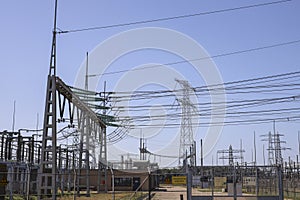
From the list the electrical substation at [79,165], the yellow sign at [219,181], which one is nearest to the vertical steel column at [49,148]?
the electrical substation at [79,165]

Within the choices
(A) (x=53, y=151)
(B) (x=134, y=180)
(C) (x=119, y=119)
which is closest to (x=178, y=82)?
(C) (x=119, y=119)

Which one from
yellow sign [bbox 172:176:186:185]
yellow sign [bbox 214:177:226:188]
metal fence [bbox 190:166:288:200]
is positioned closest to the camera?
metal fence [bbox 190:166:288:200]

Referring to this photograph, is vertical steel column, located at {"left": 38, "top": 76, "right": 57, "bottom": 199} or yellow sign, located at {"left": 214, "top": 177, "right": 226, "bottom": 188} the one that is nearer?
A: vertical steel column, located at {"left": 38, "top": 76, "right": 57, "bottom": 199}

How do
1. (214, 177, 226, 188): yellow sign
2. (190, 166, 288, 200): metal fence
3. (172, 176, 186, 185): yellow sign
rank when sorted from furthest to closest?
(214, 177, 226, 188): yellow sign < (172, 176, 186, 185): yellow sign < (190, 166, 288, 200): metal fence

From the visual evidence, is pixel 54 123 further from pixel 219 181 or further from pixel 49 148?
pixel 219 181

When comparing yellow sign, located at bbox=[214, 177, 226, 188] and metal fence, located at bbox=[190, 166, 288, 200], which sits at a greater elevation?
metal fence, located at bbox=[190, 166, 288, 200]

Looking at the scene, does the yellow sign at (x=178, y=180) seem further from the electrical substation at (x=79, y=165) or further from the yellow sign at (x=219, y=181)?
the yellow sign at (x=219, y=181)

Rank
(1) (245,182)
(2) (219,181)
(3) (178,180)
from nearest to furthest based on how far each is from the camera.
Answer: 1. (3) (178,180)
2. (1) (245,182)
3. (2) (219,181)

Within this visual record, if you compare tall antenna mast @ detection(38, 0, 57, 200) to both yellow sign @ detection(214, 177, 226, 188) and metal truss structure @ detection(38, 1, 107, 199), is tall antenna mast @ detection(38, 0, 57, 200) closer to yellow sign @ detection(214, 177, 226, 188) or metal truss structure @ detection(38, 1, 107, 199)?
metal truss structure @ detection(38, 1, 107, 199)

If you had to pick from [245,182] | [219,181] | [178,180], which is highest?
[178,180]

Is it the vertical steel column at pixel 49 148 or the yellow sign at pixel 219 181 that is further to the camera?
Answer: the yellow sign at pixel 219 181

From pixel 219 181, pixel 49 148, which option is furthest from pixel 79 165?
pixel 219 181

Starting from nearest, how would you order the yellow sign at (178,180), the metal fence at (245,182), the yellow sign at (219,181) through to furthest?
the metal fence at (245,182), the yellow sign at (178,180), the yellow sign at (219,181)

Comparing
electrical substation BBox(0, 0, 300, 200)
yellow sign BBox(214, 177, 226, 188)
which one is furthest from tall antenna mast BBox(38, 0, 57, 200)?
yellow sign BBox(214, 177, 226, 188)
